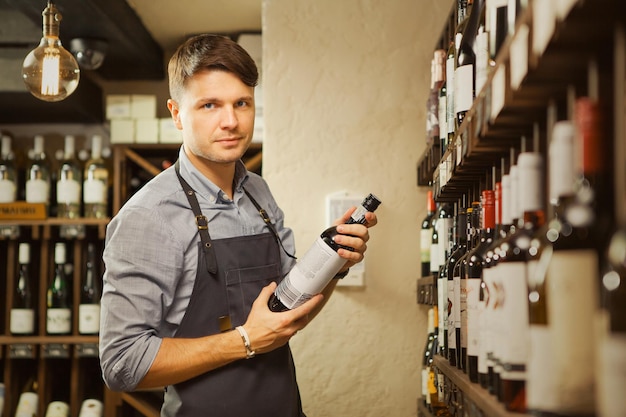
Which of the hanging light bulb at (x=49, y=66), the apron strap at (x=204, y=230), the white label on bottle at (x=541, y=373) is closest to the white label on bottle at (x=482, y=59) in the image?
the white label on bottle at (x=541, y=373)

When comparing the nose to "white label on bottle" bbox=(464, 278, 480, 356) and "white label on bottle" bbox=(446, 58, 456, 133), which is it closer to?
"white label on bottle" bbox=(446, 58, 456, 133)

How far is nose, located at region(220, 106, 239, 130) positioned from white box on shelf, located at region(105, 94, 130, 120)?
2239mm

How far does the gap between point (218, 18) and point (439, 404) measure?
2579 mm

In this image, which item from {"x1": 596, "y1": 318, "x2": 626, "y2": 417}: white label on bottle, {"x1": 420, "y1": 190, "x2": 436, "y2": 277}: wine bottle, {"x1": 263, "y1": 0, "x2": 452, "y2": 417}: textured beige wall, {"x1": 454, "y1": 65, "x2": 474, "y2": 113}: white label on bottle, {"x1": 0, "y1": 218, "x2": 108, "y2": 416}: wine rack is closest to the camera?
{"x1": 596, "y1": 318, "x2": 626, "y2": 417}: white label on bottle

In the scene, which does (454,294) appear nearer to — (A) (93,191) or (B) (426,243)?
(B) (426,243)

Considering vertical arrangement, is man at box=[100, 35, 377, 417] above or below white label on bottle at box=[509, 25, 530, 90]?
below

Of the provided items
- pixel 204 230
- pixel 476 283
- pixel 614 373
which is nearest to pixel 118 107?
pixel 204 230

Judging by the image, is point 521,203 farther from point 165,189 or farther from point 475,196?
point 165,189

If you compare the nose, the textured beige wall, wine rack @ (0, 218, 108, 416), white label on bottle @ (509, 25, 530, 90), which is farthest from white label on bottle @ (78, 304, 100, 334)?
white label on bottle @ (509, 25, 530, 90)

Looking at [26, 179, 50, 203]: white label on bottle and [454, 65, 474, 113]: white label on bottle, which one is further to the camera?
[26, 179, 50, 203]: white label on bottle

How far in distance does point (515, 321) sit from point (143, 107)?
3418mm

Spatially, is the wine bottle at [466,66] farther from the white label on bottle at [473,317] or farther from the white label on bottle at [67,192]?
the white label on bottle at [67,192]

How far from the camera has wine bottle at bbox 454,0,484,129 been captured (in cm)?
165

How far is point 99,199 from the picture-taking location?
407cm
